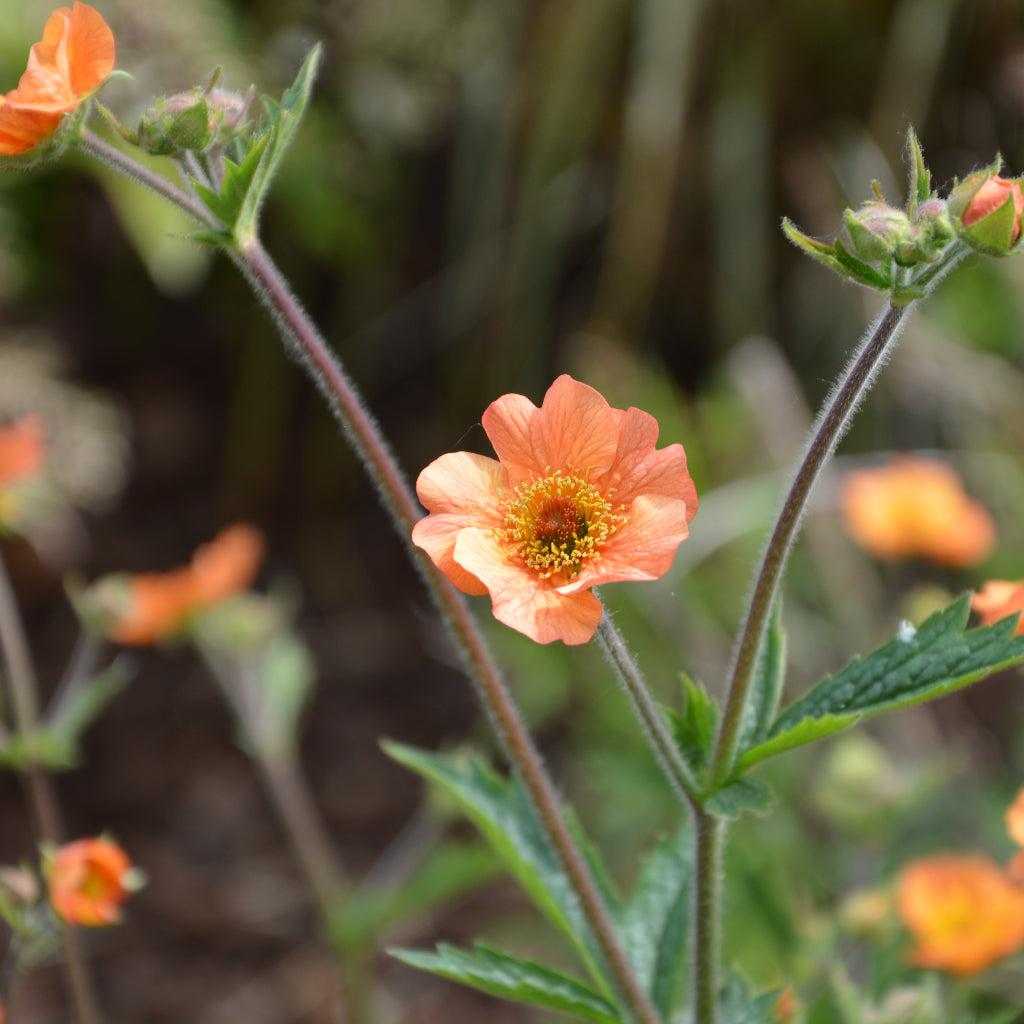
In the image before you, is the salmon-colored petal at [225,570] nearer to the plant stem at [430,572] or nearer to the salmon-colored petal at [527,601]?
the plant stem at [430,572]

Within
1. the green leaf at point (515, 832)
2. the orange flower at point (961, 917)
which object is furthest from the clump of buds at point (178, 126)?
the orange flower at point (961, 917)

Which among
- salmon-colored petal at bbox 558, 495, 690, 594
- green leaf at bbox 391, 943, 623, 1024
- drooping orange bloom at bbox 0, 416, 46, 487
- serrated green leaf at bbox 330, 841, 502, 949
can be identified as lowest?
serrated green leaf at bbox 330, 841, 502, 949

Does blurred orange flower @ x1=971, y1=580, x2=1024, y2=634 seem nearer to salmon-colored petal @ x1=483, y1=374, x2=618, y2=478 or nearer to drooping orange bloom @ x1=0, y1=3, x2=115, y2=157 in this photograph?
salmon-colored petal @ x1=483, y1=374, x2=618, y2=478

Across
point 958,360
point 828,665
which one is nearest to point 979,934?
point 828,665

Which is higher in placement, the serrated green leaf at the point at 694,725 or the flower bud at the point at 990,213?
the flower bud at the point at 990,213

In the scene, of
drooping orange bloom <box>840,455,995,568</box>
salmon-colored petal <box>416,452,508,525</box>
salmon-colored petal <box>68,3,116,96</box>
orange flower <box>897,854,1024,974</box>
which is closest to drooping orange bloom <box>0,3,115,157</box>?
salmon-colored petal <box>68,3,116,96</box>
